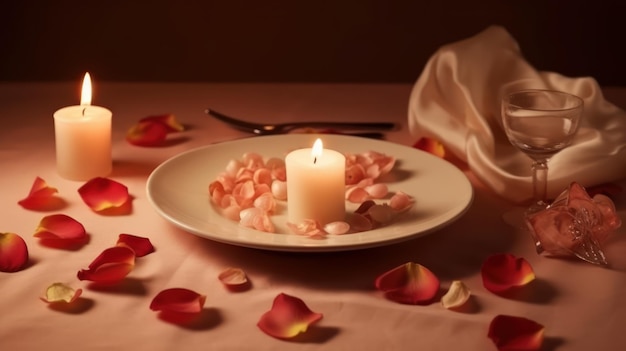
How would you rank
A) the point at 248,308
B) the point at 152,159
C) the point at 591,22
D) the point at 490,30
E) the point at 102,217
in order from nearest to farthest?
the point at 248,308 < the point at 102,217 < the point at 152,159 < the point at 490,30 < the point at 591,22

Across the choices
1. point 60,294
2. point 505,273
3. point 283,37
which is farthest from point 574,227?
point 283,37

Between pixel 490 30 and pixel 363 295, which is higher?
pixel 490 30

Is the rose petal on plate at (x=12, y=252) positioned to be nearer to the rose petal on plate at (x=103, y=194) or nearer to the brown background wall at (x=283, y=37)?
the rose petal on plate at (x=103, y=194)

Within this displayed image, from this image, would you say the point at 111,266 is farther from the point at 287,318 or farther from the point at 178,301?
the point at 287,318

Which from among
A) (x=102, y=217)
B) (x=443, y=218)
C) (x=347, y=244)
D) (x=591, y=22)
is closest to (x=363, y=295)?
(x=347, y=244)

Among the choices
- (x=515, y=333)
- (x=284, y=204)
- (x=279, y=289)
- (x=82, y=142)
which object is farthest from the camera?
(x=82, y=142)

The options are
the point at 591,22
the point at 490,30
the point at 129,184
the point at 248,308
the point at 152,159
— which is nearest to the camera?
the point at 248,308

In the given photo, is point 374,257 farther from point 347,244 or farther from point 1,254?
point 1,254

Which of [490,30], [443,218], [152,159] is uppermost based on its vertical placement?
[490,30]
